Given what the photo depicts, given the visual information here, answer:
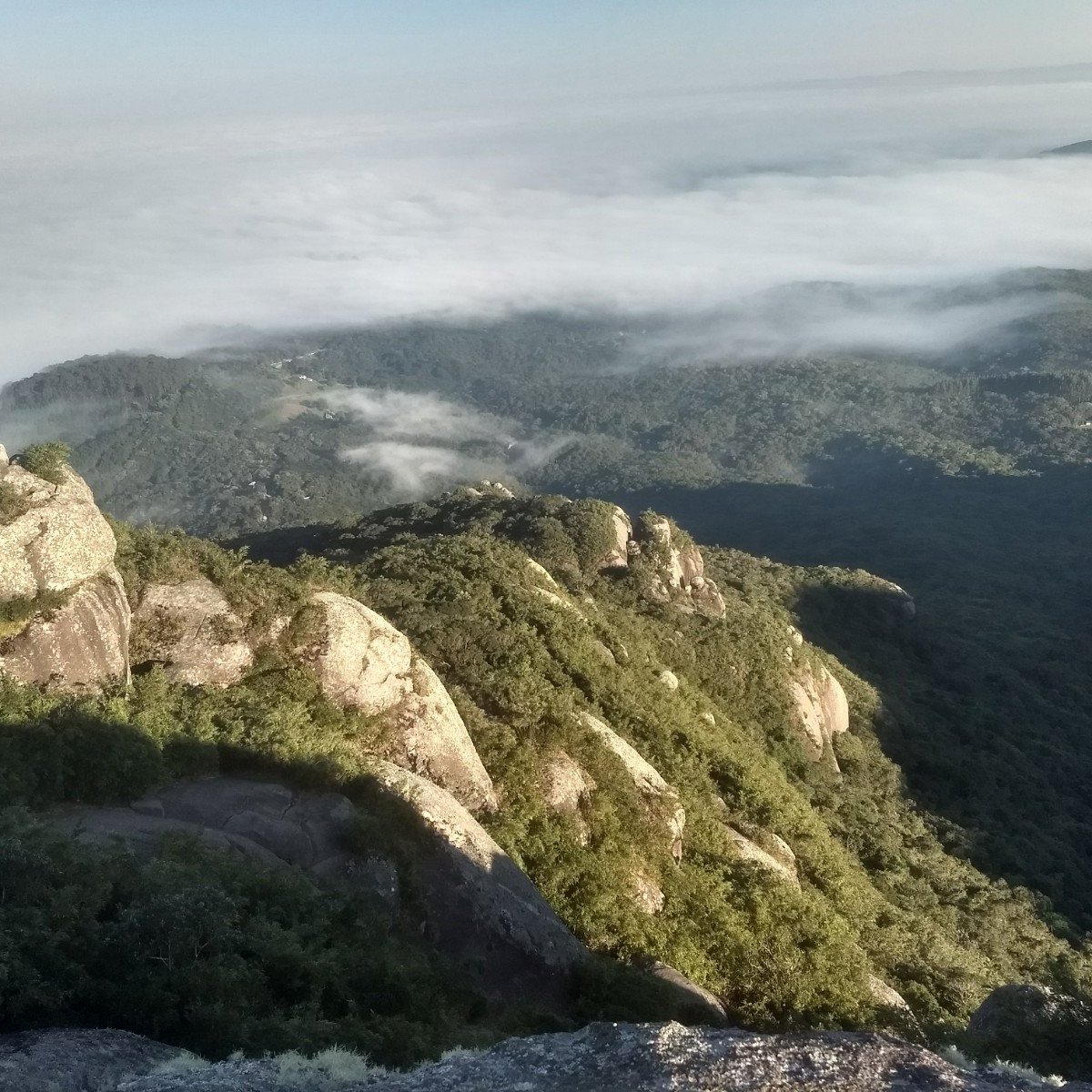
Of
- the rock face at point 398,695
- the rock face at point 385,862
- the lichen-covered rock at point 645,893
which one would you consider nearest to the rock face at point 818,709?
the lichen-covered rock at point 645,893

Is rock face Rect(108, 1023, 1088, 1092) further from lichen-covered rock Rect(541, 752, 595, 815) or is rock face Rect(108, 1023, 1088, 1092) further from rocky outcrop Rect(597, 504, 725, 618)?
rocky outcrop Rect(597, 504, 725, 618)

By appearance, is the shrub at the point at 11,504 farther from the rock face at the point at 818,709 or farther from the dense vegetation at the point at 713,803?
the rock face at the point at 818,709

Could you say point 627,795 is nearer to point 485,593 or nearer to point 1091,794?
point 485,593

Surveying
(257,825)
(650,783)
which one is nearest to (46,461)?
(257,825)

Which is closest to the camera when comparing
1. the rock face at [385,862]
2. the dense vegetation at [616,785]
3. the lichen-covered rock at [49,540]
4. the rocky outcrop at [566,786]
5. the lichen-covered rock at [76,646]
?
the dense vegetation at [616,785]

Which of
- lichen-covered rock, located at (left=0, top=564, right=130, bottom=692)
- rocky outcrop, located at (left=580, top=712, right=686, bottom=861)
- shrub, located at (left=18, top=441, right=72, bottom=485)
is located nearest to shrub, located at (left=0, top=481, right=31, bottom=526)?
shrub, located at (left=18, top=441, right=72, bottom=485)

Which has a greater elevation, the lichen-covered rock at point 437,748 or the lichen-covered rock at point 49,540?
the lichen-covered rock at point 49,540

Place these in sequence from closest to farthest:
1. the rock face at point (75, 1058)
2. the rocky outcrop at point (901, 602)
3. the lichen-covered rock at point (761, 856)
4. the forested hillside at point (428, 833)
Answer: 1. the rock face at point (75, 1058)
2. the forested hillside at point (428, 833)
3. the lichen-covered rock at point (761, 856)
4. the rocky outcrop at point (901, 602)
